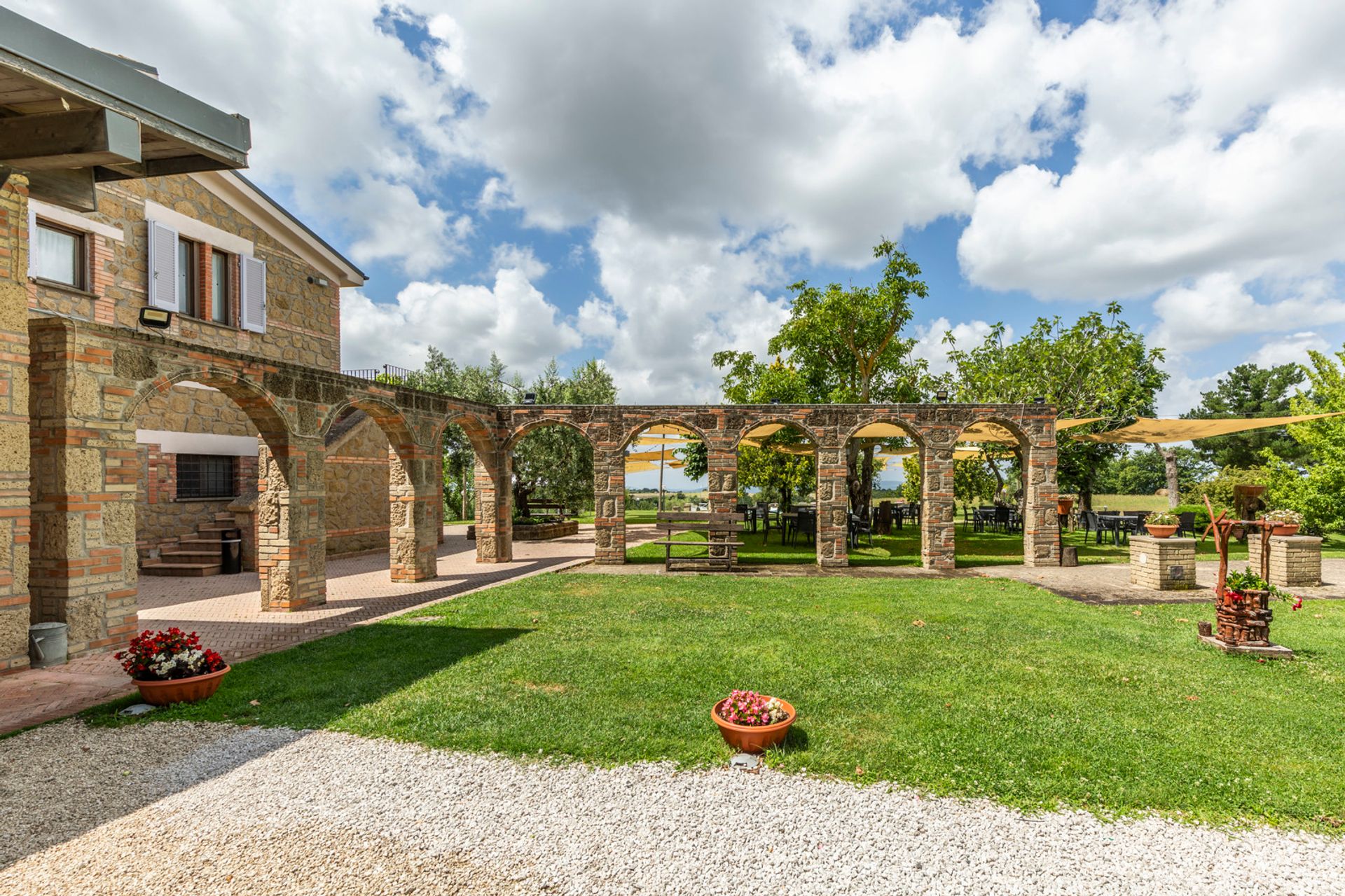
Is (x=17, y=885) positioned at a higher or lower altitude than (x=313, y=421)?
lower

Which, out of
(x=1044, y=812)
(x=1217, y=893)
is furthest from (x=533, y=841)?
(x=1217, y=893)

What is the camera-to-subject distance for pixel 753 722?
13.1 ft

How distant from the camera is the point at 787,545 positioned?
51.5 feet

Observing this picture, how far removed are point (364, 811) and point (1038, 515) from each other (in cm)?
1263

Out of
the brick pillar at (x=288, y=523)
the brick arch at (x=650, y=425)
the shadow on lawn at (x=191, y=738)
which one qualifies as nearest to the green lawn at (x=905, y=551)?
the brick arch at (x=650, y=425)

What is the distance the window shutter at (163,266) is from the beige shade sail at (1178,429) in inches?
769

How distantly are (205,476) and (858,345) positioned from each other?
16621 millimetres

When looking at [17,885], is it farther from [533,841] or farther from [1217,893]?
[1217,893]

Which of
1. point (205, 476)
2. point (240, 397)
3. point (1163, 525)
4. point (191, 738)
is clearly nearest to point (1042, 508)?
point (1163, 525)

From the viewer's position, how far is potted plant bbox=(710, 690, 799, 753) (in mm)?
3947

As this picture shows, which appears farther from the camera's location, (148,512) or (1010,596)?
(148,512)

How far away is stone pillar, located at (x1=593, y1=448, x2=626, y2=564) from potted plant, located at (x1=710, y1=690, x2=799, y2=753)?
8507mm

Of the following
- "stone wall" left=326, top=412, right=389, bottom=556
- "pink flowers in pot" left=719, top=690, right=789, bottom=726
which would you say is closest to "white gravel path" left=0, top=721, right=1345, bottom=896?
"pink flowers in pot" left=719, top=690, right=789, bottom=726

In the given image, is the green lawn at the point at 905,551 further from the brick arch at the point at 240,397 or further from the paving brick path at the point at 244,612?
the brick arch at the point at 240,397
